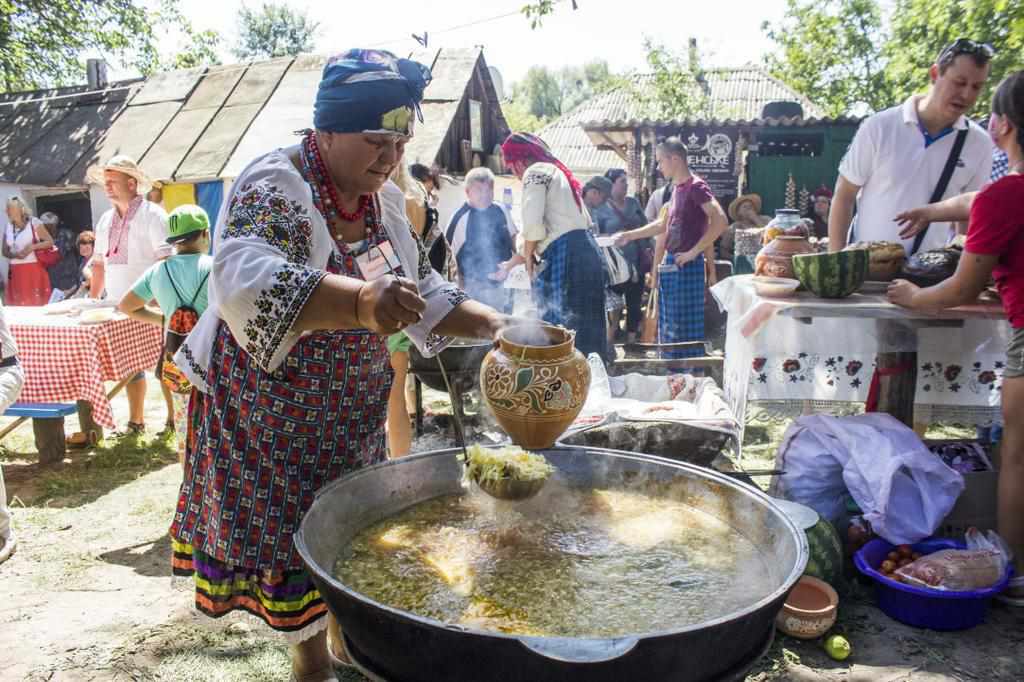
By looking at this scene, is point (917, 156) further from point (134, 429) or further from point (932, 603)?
point (134, 429)

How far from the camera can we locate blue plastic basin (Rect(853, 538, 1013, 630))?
3.05 meters

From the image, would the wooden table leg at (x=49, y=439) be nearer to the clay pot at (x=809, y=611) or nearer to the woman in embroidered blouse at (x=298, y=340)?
the woman in embroidered blouse at (x=298, y=340)

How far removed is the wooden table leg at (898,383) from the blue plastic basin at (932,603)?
95cm

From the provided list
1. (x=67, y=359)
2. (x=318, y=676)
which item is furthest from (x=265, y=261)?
(x=67, y=359)

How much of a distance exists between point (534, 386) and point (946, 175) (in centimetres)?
312

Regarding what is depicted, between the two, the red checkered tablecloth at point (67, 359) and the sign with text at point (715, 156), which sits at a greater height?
the sign with text at point (715, 156)

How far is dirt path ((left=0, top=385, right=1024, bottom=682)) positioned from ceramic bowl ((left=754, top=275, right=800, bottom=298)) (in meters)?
1.45

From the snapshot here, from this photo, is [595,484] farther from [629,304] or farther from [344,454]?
[629,304]

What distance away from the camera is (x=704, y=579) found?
1.67 m

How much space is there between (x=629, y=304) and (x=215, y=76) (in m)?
10.4

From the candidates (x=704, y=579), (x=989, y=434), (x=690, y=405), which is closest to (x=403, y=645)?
(x=704, y=579)

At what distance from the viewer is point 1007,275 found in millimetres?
3094

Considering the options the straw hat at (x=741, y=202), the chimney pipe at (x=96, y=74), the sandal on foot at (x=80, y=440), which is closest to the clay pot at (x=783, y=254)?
the sandal on foot at (x=80, y=440)

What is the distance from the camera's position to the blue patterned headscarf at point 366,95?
5.82 feet
